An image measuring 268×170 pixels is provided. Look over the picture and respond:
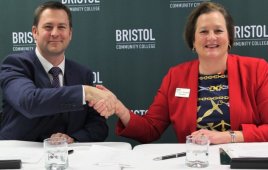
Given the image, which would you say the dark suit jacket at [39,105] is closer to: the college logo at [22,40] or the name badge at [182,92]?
the name badge at [182,92]

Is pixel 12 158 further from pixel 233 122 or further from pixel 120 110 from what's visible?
pixel 233 122

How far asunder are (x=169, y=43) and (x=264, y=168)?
190 centimetres

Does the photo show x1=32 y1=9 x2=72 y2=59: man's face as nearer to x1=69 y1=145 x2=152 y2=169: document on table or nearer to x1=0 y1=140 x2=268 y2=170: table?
x1=0 y1=140 x2=268 y2=170: table

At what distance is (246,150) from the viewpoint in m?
1.76

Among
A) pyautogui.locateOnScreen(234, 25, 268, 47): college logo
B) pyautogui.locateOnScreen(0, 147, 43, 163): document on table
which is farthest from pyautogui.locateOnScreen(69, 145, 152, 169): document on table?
pyautogui.locateOnScreen(234, 25, 268, 47): college logo

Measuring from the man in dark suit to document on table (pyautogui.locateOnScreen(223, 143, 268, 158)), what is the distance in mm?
815

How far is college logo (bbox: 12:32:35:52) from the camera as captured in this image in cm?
337

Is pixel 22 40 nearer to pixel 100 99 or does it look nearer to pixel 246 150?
pixel 100 99

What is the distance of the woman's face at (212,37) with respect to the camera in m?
2.44

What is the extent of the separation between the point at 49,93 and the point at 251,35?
190 cm

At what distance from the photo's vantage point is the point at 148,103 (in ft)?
10.9

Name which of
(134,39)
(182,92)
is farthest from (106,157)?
(134,39)

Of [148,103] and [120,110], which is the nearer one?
[120,110]

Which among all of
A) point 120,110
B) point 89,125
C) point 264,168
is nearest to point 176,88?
point 120,110
